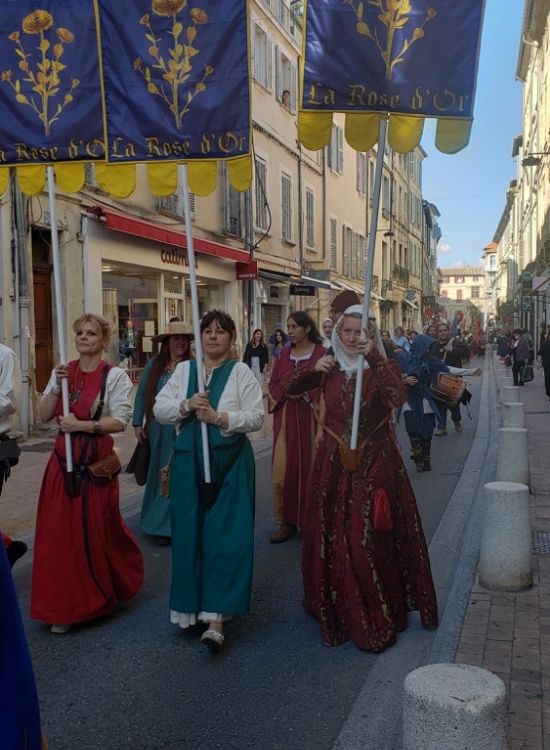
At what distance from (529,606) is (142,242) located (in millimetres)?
12106

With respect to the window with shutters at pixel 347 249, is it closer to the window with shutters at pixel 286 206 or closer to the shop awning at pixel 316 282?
the shop awning at pixel 316 282

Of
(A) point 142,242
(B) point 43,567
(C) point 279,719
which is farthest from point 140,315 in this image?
(C) point 279,719

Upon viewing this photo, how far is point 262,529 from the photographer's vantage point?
641cm

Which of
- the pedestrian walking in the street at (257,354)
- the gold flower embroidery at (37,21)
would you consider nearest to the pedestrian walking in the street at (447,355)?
the pedestrian walking in the street at (257,354)

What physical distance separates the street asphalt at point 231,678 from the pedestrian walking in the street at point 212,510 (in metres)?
0.27

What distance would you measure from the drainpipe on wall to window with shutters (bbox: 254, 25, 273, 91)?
1131cm

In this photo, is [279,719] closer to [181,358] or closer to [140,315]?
[181,358]

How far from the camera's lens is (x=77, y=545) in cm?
421

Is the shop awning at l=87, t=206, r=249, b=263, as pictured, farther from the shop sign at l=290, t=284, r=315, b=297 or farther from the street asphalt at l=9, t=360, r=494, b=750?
the street asphalt at l=9, t=360, r=494, b=750

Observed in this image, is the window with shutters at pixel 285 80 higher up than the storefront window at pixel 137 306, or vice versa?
the window with shutters at pixel 285 80

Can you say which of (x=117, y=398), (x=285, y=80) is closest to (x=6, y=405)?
(x=117, y=398)

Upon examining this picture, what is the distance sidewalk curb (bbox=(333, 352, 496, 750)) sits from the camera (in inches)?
124

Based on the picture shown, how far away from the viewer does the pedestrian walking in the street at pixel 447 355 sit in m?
10.7

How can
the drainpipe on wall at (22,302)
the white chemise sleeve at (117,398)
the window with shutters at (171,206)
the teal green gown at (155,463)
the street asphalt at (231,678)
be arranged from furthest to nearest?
the window with shutters at (171,206) < the drainpipe on wall at (22,302) < the teal green gown at (155,463) < the white chemise sleeve at (117,398) < the street asphalt at (231,678)
